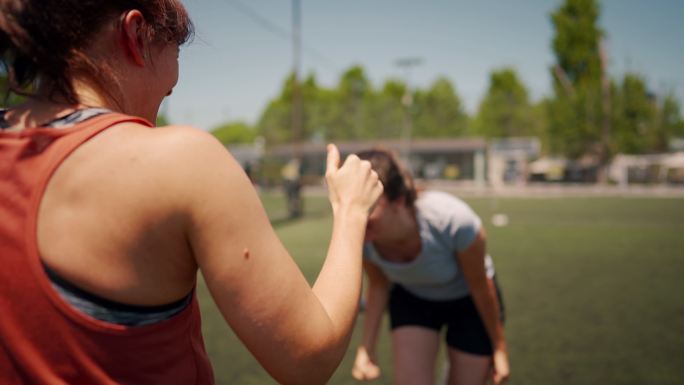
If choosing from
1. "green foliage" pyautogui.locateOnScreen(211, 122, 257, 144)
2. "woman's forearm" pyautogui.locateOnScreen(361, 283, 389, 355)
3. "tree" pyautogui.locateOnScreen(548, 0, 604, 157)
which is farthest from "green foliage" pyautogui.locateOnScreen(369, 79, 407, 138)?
"woman's forearm" pyautogui.locateOnScreen(361, 283, 389, 355)

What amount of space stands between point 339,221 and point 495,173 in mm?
54823

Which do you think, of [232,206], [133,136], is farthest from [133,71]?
[232,206]

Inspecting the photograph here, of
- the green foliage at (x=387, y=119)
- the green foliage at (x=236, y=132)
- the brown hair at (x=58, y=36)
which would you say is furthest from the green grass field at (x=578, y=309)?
the green foliage at (x=236, y=132)

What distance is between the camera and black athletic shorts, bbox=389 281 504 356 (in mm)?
3441

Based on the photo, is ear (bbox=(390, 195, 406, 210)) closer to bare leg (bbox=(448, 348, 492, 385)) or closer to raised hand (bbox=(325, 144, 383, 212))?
bare leg (bbox=(448, 348, 492, 385))

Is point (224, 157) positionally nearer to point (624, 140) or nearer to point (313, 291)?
point (313, 291)

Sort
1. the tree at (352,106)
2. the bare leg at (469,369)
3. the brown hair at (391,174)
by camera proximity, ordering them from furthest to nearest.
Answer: the tree at (352,106) < the bare leg at (469,369) < the brown hair at (391,174)

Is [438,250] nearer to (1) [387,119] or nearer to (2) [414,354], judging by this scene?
(2) [414,354]

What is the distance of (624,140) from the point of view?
1823 inches

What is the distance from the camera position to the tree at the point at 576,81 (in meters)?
47.9

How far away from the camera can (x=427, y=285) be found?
138 inches

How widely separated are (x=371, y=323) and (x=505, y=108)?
64521 mm

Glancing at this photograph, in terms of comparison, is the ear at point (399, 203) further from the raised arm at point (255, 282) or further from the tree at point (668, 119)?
the tree at point (668, 119)

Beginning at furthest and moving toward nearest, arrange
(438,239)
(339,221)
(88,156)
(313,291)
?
Answer: (438,239), (339,221), (313,291), (88,156)
